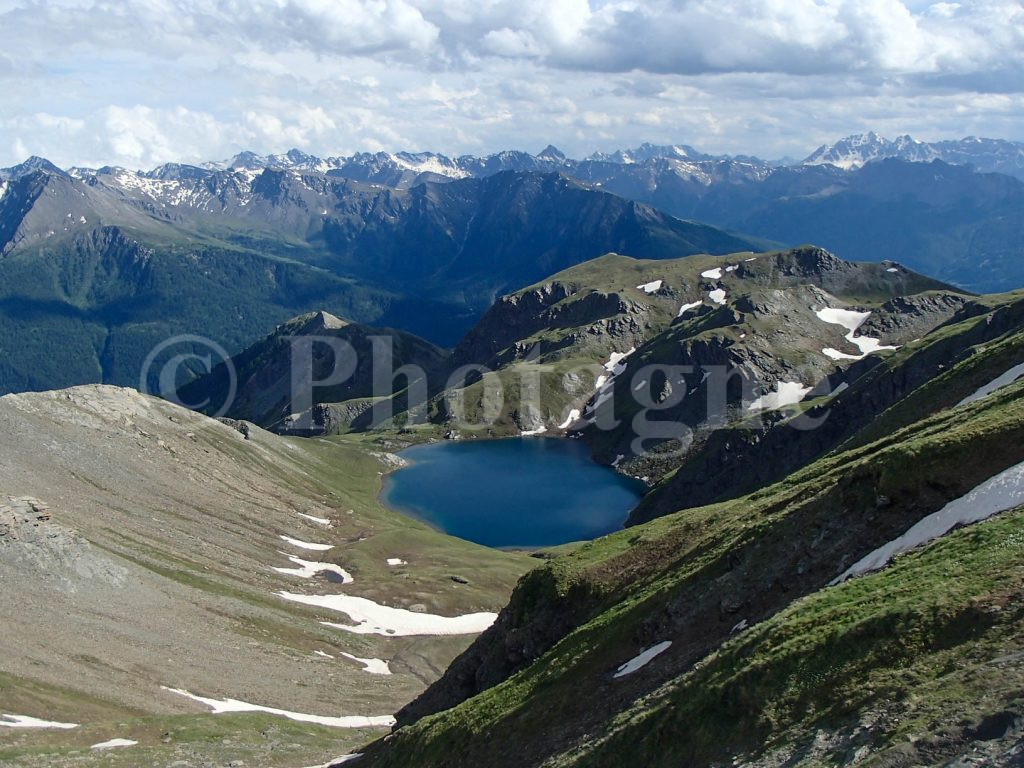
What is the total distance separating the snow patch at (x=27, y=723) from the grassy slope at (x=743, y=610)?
26.2 meters

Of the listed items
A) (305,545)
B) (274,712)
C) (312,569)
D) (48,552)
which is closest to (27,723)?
(274,712)

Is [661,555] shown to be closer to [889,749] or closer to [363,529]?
[889,749]

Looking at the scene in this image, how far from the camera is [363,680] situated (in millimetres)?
93312

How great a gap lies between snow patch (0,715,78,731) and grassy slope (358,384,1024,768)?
26195 millimetres

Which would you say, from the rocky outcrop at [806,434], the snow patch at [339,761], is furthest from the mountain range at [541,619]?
the rocky outcrop at [806,434]

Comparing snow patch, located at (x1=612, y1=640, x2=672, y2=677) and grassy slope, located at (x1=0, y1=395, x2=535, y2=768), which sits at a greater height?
snow patch, located at (x1=612, y1=640, x2=672, y2=677)

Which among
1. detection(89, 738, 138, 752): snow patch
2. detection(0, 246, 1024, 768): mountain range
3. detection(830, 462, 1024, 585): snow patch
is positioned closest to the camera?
detection(0, 246, 1024, 768): mountain range

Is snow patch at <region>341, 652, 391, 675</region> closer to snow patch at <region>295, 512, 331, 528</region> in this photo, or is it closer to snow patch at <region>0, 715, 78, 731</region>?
snow patch at <region>0, 715, 78, 731</region>

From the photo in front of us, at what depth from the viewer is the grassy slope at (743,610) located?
25578 mm

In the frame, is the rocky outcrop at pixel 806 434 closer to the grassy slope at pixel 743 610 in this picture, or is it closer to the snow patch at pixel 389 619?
the snow patch at pixel 389 619

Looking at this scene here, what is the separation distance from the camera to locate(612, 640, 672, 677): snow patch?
37228mm

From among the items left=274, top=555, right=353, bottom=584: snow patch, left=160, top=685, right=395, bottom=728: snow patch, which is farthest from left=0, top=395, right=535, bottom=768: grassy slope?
left=274, top=555, right=353, bottom=584: snow patch

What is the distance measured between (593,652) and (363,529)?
131 m

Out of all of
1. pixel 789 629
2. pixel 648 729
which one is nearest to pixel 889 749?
pixel 789 629
